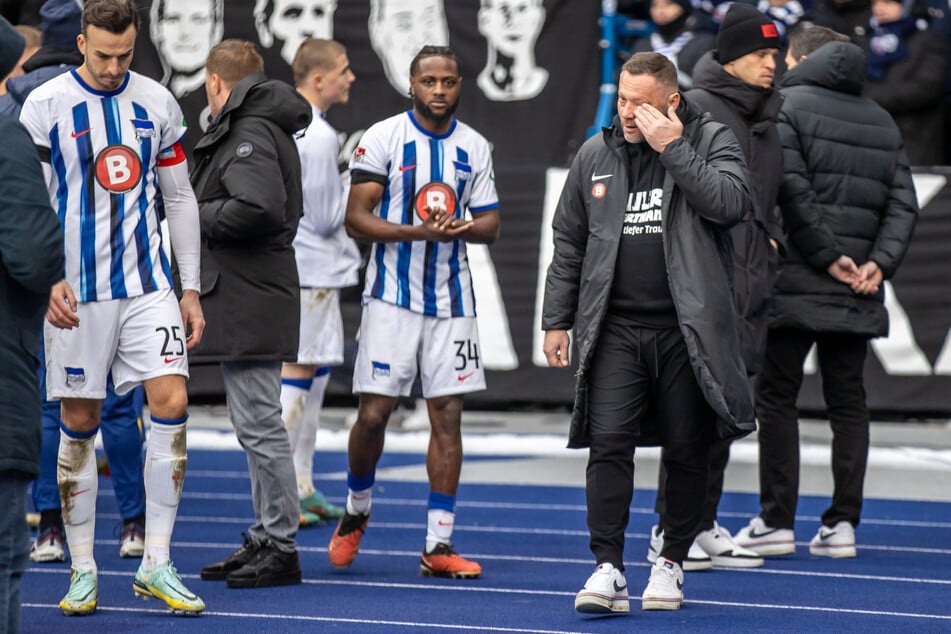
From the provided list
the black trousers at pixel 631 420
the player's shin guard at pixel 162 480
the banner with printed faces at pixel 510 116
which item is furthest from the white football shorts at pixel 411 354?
the banner with printed faces at pixel 510 116

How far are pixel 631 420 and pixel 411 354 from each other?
1297mm

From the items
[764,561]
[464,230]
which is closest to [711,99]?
[464,230]

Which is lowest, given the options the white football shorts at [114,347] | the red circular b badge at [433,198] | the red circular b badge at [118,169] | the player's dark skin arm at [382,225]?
the white football shorts at [114,347]

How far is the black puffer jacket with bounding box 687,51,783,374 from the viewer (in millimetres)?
7082

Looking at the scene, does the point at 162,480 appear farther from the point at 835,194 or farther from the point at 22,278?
the point at 835,194

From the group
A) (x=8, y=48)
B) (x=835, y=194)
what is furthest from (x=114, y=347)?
(x=835, y=194)

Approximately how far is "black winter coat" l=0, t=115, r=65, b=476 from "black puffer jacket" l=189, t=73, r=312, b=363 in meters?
2.27

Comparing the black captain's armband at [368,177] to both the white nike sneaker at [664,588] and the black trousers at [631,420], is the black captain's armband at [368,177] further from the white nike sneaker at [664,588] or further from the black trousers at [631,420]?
the white nike sneaker at [664,588]

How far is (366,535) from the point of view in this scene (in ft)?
27.5

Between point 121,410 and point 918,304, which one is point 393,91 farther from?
point 121,410

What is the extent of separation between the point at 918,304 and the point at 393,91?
14.2 ft

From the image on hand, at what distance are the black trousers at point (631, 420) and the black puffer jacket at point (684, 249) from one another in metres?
0.08

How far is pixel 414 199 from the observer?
24.1 ft

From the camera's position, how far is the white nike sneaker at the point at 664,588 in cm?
638
